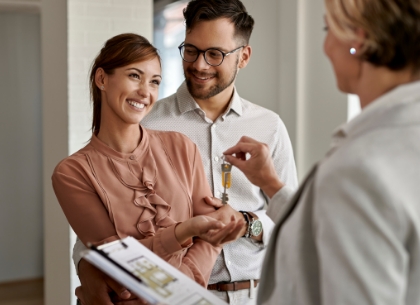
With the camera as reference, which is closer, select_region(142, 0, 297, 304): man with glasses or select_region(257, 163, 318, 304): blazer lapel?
select_region(257, 163, 318, 304): blazer lapel

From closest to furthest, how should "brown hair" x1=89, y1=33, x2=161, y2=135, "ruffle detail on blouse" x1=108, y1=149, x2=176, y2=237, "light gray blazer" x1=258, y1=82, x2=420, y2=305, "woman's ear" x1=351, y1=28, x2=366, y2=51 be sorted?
"light gray blazer" x1=258, y1=82, x2=420, y2=305
"woman's ear" x1=351, y1=28, x2=366, y2=51
"ruffle detail on blouse" x1=108, y1=149, x2=176, y2=237
"brown hair" x1=89, y1=33, x2=161, y2=135

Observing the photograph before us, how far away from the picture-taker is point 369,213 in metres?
0.94

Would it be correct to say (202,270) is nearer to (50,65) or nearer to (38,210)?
(50,65)

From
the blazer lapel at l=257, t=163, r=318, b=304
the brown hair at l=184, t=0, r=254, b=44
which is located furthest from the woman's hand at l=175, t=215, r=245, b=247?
the brown hair at l=184, t=0, r=254, b=44

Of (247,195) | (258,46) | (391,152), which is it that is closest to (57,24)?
(258,46)

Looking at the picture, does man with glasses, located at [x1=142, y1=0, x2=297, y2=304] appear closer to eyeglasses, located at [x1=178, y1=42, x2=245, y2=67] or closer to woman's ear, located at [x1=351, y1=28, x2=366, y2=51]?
eyeglasses, located at [x1=178, y1=42, x2=245, y2=67]

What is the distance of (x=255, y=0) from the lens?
492 cm

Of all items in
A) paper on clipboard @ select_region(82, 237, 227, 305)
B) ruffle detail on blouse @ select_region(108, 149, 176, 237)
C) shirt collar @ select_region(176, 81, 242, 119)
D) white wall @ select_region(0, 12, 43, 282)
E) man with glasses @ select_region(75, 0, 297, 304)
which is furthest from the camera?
white wall @ select_region(0, 12, 43, 282)

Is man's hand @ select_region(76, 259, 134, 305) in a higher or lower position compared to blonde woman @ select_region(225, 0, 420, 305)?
lower

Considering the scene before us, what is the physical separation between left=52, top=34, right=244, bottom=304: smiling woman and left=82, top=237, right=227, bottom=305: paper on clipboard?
330 millimetres

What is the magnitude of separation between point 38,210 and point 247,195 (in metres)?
4.26

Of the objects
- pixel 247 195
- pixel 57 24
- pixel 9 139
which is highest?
pixel 57 24

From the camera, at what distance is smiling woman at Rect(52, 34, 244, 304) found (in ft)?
6.05

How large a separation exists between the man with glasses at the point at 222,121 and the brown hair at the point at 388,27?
1.27 m
